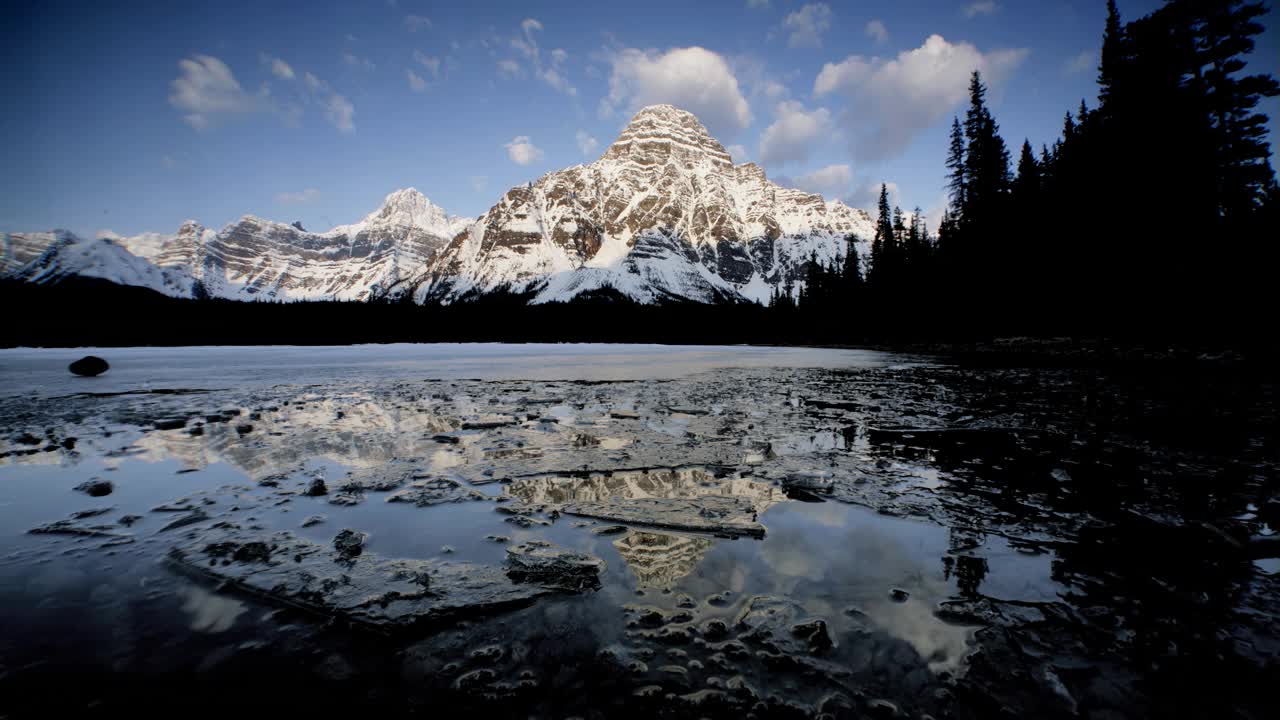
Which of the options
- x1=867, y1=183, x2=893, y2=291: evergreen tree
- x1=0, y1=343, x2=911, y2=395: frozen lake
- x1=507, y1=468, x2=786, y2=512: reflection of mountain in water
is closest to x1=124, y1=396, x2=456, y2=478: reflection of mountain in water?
x1=507, y1=468, x2=786, y2=512: reflection of mountain in water

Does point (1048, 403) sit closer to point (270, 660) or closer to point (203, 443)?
point (270, 660)

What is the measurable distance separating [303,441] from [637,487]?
230 inches

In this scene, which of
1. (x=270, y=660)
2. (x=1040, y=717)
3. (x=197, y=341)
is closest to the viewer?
(x=1040, y=717)

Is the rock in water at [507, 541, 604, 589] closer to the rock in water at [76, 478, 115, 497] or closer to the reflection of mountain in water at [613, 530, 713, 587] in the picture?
the reflection of mountain in water at [613, 530, 713, 587]

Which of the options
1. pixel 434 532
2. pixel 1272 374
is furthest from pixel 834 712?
pixel 1272 374

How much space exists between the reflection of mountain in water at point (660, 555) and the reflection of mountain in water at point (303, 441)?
12.0ft

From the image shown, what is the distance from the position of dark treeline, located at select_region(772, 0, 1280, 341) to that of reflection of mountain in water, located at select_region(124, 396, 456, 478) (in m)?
→ 36.6

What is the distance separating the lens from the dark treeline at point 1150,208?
1053 inches

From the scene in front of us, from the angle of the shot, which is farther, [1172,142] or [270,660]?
[1172,142]

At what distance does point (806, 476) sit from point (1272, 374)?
2277 centimetres

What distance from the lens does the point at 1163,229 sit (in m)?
30.2

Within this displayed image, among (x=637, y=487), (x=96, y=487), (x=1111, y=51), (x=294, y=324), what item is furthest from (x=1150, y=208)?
(x=294, y=324)

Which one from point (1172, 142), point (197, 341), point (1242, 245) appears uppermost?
point (1172, 142)

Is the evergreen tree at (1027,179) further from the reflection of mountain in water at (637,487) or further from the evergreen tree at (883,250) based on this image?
the reflection of mountain in water at (637,487)
